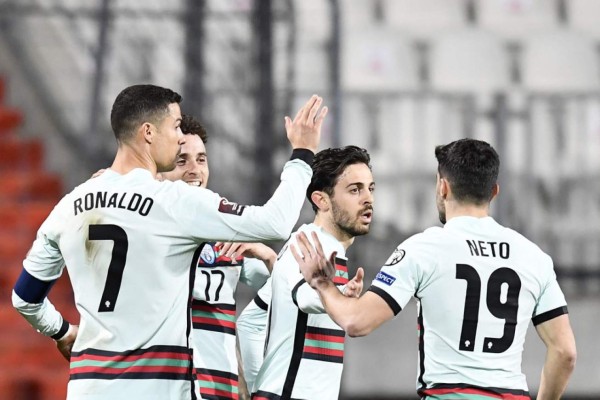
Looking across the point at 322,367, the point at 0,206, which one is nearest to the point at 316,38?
the point at 0,206

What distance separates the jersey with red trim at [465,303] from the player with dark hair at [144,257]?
0.41 m

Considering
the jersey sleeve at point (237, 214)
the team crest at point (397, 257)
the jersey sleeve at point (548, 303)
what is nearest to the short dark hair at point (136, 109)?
the jersey sleeve at point (237, 214)

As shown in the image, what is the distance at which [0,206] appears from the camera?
28.3 feet

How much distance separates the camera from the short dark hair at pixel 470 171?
353cm

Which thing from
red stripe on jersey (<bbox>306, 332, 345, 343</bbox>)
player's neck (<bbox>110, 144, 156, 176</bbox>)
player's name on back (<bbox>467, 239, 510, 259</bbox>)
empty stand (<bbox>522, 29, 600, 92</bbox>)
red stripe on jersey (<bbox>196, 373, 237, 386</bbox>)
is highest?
empty stand (<bbox>522, 29, 600, 92</bbox>)

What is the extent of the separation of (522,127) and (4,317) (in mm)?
3875

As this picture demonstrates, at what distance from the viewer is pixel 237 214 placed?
3285 mm

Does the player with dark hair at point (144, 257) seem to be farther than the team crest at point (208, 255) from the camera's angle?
No

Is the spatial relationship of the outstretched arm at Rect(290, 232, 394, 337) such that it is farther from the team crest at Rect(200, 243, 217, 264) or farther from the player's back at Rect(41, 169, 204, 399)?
the team crest at Rect(200, 243, 217, 264)

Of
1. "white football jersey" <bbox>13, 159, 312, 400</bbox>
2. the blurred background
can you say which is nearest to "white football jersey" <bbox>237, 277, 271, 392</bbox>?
"white football jersey" <bbox>13, 159, 312, 400</bbox>

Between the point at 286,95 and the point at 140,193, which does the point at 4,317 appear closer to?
the point at 286,95

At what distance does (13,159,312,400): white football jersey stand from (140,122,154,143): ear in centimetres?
15

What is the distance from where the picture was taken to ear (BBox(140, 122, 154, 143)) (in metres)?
3.46

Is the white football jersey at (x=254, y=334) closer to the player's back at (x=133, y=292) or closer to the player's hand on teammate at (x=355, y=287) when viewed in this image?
the player's hand on teammate at (x=355, y=287)
